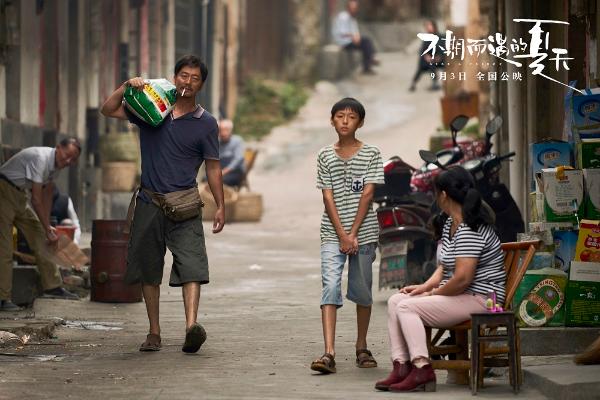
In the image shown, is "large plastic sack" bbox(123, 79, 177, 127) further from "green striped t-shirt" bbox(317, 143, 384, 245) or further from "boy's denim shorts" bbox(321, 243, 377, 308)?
"boy's denim shorts" bbox(321, 243, 377, 308)

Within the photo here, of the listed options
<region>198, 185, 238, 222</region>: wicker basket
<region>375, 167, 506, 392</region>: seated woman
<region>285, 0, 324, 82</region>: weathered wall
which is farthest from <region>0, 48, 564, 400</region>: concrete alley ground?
<region>285, 0, 324, 82</region>: weathered wall

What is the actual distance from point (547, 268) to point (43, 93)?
11709mm

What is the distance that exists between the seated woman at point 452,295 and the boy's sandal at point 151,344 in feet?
8.11

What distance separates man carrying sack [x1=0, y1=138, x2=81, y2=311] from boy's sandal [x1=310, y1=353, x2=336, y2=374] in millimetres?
4735

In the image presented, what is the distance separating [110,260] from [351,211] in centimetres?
509

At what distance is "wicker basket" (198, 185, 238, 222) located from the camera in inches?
1011

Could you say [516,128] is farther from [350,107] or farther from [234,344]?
[350,107]

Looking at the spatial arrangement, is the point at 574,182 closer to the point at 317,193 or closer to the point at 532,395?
the point at 532,395

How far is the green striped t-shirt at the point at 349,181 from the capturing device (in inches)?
416

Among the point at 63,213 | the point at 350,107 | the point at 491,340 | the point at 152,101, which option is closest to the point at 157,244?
the point at 152,101

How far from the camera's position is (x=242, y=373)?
10188mm

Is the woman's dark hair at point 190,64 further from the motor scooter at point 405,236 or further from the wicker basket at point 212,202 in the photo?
the wicker basket at point 212,202

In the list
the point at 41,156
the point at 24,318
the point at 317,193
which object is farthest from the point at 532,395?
the point at 317,193

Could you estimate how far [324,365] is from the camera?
396 inches
